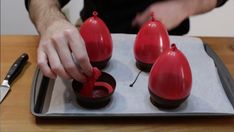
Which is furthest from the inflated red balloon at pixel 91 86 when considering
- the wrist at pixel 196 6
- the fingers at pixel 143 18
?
the wrist at pixel 196 6

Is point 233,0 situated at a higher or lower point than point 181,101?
lower

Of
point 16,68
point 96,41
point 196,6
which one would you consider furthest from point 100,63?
point 196,6

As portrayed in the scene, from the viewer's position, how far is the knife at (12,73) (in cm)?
70

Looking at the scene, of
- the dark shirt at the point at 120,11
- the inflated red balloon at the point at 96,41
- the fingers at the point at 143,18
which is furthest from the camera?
the dark shirt at the point at 120,11

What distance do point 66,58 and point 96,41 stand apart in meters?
0.11

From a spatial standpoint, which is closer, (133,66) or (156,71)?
(156,71)

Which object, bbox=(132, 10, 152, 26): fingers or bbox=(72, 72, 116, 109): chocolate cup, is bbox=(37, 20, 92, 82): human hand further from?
bbox=(132, 10, 152, 26): fingers

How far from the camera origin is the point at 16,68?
752 mm

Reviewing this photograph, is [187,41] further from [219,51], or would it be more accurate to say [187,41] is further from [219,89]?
[219,89]

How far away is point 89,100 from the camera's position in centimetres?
61

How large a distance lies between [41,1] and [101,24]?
254mm

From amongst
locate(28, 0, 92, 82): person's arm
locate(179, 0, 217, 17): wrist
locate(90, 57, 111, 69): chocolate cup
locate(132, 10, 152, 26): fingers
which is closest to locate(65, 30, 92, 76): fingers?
locate(28, 0, 92, 82): person's arm

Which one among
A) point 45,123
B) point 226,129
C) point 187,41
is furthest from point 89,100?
point 187,41

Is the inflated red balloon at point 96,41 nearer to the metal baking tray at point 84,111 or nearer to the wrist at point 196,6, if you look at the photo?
the metal baking tray at point 84,111
